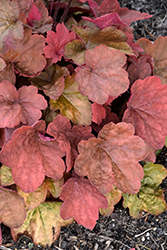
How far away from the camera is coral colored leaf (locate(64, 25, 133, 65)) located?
936 millimetres

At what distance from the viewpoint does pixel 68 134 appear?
0.94 metres

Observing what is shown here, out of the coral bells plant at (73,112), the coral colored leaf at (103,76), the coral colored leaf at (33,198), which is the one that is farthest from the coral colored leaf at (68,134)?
the coral colored leaf at (33,198)

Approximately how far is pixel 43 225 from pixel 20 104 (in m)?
0.63

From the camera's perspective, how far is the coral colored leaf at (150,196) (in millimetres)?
1266

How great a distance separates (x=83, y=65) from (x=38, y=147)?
368 millimetres

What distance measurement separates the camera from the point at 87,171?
0.90 metres

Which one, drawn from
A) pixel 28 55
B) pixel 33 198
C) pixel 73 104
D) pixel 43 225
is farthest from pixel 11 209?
pixel 28 55

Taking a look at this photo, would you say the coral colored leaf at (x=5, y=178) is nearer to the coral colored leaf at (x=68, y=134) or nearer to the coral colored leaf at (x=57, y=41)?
the coral colored leaf at (x=68, y=134)

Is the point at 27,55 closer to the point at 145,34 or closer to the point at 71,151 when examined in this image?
the point at 71,151

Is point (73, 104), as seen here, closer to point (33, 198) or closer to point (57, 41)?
point (57, 41)

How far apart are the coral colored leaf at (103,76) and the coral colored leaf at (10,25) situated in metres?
0.24

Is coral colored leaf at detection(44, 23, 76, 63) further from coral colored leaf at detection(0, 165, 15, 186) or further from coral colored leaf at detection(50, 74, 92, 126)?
coral colored leaf at detection(0, 165, 15, 186)

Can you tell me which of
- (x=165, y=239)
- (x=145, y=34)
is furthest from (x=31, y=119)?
(x=145, y=34)

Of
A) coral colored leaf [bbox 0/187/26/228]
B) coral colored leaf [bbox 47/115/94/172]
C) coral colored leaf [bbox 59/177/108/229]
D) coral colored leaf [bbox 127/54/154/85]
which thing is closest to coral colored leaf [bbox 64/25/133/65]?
coral colored leaf [bbox 127/54/154/85]
